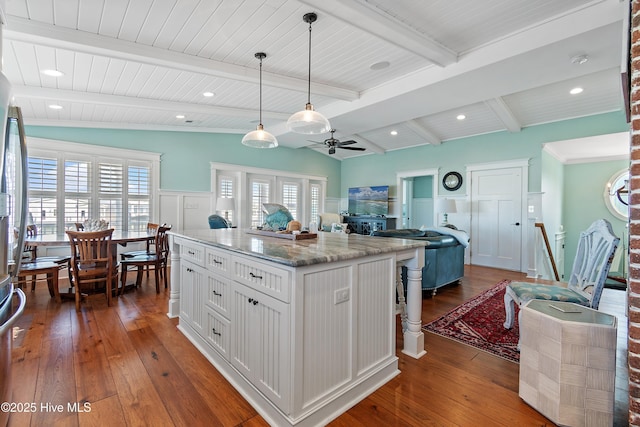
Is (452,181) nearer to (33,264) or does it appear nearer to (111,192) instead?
(111,192)

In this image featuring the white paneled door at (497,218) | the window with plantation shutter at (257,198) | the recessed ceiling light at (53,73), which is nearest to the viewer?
the recessed ceiling light at (53,73)

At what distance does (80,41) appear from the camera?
254 cm

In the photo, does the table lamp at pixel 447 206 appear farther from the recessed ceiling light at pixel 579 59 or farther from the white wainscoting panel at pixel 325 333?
the white wainscoting panel at pixel 325 333

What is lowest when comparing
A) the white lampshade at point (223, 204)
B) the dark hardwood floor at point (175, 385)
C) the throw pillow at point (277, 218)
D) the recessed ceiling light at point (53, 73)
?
the dark hardwood floor at point (175, 385)

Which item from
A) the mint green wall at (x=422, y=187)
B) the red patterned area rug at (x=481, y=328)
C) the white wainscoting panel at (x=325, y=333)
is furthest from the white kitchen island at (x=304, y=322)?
the mint green wall at (x=422, y=187)

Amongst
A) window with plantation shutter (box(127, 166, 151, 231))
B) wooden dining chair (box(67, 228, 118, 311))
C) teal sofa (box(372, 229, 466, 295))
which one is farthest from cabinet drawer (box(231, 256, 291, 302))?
window with plantation shutter (box(127, 166, 151, 231))

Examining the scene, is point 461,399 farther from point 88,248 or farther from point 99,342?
point 88,248

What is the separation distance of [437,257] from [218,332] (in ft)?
9.39

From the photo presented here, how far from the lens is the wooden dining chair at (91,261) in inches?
128

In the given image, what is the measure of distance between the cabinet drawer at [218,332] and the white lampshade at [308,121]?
1748 mm

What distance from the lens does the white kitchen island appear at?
1487mm

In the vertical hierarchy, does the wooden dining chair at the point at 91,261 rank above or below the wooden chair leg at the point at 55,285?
above

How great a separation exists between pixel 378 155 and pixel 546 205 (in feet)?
13.1

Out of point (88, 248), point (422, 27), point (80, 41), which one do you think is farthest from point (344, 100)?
point (88, 248)
